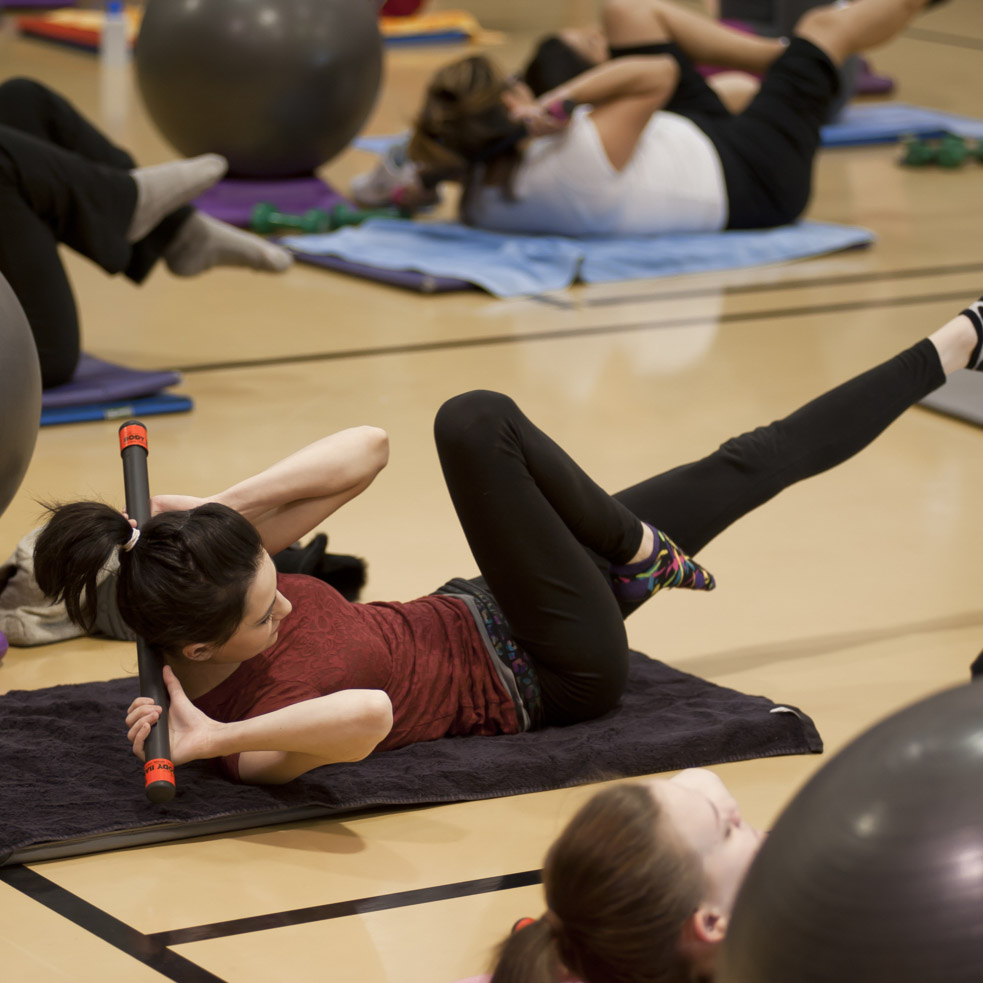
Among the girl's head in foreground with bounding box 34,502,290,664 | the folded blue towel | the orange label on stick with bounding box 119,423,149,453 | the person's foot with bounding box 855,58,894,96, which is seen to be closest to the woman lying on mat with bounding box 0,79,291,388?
the folded blue towel

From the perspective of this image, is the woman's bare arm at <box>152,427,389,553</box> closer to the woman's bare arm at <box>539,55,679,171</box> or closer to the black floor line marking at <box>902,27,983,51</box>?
the woman's bare arm at <box>539,55,679,171</box>

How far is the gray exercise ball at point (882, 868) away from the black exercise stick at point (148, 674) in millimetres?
801

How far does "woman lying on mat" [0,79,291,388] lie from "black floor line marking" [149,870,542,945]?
1.79 m

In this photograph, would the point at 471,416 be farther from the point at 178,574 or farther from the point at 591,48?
the point at 591,48

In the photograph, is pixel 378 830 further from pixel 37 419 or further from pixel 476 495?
pixel 37 419

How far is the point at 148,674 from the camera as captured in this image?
1.74 metres

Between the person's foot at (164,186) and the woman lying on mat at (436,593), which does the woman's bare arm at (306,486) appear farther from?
the person's foot at (164,186)

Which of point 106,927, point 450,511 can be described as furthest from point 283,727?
point 450,511

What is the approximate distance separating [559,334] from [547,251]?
637mm

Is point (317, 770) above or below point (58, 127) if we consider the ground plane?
below

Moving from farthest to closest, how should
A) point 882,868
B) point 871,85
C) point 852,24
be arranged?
point 871,85 → point 852,24 → point 882,868

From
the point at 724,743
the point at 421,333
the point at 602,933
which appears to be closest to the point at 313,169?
the point at 421,333

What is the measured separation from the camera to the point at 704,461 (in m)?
2.19

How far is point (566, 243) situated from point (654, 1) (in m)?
0.98
